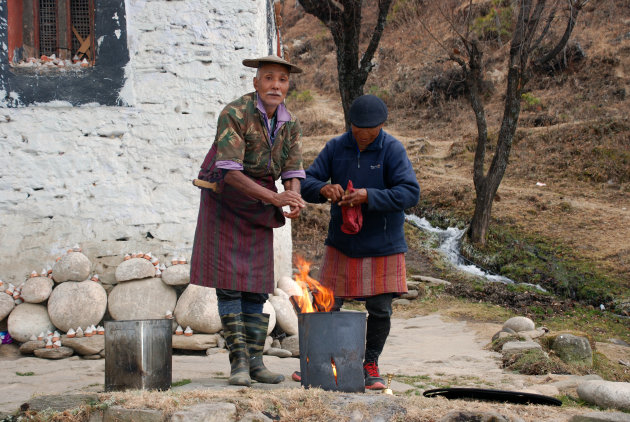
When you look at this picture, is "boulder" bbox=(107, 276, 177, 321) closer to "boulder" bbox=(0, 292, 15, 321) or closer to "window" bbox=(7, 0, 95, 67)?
"boulder" bbox=(0, 292, 15, 321)

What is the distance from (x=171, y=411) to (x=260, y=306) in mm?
1148

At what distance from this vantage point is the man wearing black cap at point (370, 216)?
3.71 m

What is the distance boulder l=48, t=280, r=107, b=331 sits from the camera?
5.57m

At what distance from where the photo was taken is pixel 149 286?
5852 millimetres

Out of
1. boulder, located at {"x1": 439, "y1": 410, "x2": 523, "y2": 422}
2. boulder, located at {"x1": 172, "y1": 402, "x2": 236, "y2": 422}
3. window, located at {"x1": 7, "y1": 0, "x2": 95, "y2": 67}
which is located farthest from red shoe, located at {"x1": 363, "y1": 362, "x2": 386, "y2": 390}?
window, located at {"x1": 7, "y1": 0, "x2": 95, "y2": 67}

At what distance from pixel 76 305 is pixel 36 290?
0.39m

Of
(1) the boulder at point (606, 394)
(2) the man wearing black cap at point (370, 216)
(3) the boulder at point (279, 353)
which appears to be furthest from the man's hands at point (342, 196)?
(3) the boulder at point (279, 353)

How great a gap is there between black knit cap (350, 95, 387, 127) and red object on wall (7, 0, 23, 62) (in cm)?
389

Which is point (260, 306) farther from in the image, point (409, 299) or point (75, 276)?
point (409, 299)

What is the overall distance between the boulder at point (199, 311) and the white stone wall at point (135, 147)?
570mm

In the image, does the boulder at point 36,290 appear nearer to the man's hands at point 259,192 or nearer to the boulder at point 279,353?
the boulder at point 279,353

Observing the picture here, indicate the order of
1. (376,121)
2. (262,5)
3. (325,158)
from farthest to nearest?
(262,5)
(325,158)
(376,121)

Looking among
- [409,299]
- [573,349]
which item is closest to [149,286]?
[573,349]

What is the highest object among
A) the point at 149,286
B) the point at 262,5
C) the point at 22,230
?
the point at 262,5
